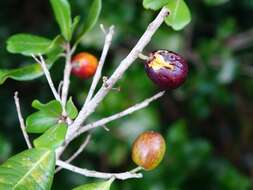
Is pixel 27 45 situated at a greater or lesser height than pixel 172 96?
greater

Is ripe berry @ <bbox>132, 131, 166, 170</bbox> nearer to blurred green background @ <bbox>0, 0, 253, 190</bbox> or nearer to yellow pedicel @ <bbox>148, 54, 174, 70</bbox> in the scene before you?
yellow pedicel @ <bbox>148, 54, 174, 70</bbox>

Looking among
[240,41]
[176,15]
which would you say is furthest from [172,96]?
[176,15]

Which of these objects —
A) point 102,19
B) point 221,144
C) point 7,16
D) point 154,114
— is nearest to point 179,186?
point 154,114

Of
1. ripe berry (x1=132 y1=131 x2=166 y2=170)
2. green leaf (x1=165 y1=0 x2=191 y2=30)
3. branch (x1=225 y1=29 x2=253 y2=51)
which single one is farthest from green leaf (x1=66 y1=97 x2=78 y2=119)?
branch (x1=225 y1=29 x2=253 y2=51)

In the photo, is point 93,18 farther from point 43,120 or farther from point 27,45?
point 43,120

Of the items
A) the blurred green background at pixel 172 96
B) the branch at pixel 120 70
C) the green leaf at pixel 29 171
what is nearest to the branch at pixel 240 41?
the blurred green background at pixel 172 96
